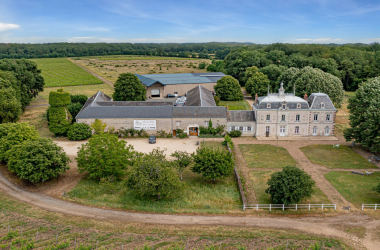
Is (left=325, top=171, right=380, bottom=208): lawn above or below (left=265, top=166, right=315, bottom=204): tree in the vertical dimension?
below

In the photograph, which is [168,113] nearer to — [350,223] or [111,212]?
[111,212]

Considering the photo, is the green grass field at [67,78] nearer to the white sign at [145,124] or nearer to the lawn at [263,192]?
the white sign at [145,124]

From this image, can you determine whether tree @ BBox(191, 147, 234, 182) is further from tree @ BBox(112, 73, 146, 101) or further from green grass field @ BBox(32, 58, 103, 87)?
green grass field @ BBox(32, 58, 103, 87)

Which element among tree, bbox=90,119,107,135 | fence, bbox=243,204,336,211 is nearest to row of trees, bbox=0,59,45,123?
tree, bbox=90,119,107,135

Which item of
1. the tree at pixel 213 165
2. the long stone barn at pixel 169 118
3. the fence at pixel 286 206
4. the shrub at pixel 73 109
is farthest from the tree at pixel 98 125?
the fence at pixel 286 206

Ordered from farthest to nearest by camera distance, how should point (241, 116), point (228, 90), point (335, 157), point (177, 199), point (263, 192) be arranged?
1. point (228, 90)
2. point (241, 116)
3. point (335, 157)
4. point (263, 192)
5. point (177, 199)

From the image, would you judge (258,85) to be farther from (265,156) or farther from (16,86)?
(16,86)

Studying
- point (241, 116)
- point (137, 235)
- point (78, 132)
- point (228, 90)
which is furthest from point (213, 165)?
point (228, 90)
